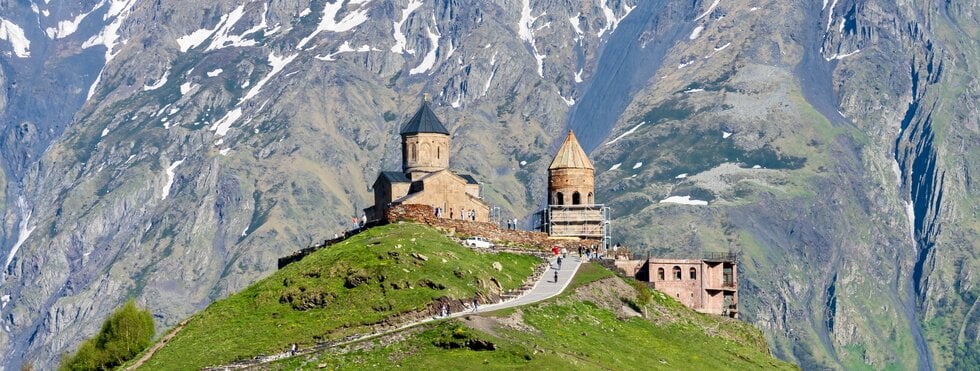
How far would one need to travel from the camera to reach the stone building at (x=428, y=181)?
512 feet

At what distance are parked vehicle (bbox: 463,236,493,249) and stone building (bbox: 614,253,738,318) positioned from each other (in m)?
11.8

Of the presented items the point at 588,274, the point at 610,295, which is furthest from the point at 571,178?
the point at 610,295

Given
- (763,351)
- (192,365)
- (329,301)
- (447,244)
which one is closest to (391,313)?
(329,301)

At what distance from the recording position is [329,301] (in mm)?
103125

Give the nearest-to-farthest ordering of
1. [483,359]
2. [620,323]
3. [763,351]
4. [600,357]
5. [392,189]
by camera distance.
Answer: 1. [483,359]
2. [600,357]
3. [620,323]
4. [763,351]
5. [392,189]

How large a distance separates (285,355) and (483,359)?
10.4 metres

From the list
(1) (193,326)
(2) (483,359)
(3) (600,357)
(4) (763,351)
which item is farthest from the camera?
(4) (763,351)

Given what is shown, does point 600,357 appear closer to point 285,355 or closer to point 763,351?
point 285,355

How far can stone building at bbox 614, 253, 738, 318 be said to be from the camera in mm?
138375

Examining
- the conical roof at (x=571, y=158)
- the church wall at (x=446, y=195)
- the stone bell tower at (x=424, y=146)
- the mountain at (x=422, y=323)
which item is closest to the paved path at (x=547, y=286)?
the mountain at (x=422, y=323)

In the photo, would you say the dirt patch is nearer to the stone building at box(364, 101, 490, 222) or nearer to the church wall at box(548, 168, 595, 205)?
the stone building at box(364, 101, 490, 222)

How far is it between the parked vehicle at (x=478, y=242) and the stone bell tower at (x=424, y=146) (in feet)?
127

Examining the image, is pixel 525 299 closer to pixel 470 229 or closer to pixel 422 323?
pixel 422 323

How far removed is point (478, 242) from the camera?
129125 millimetres
